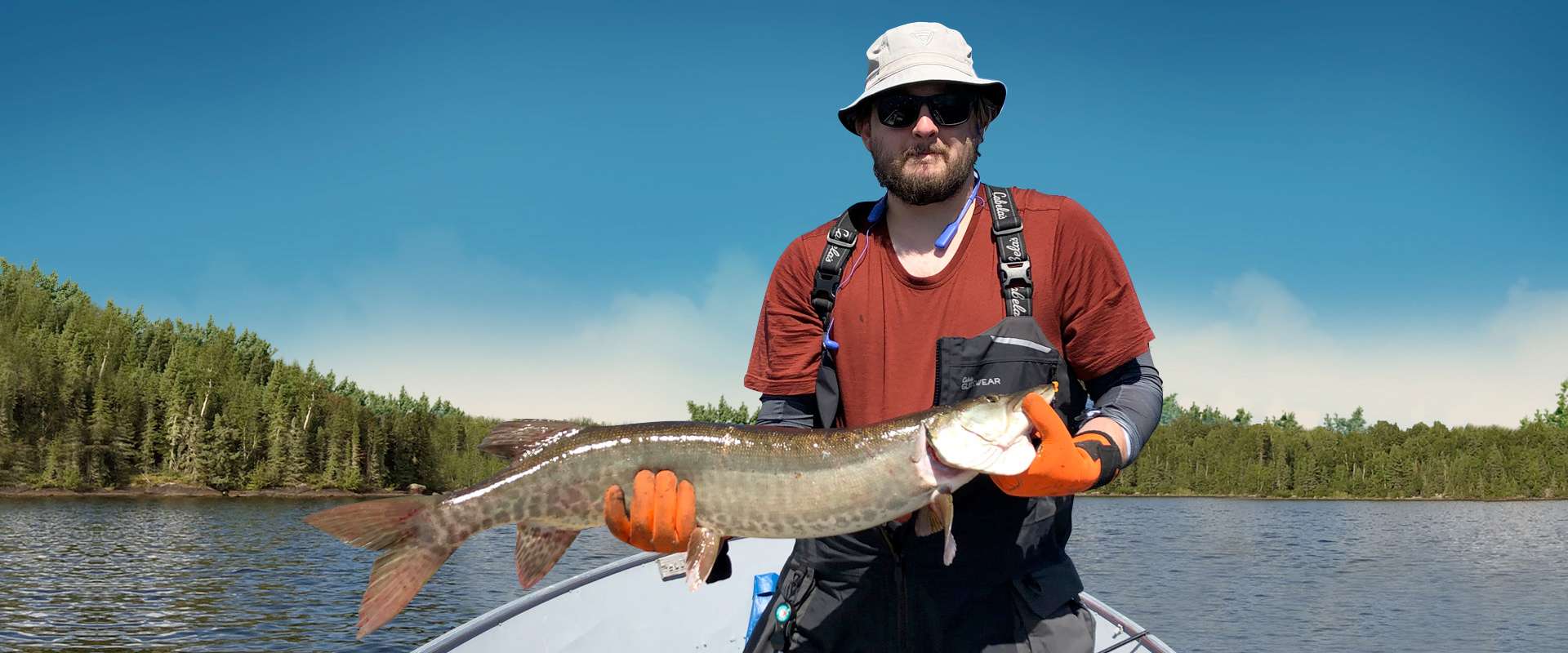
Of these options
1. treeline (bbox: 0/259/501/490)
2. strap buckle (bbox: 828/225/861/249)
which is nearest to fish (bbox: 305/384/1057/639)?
strap buckle (bbox: 828/225/861/249)

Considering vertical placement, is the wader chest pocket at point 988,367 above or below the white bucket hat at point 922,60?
below

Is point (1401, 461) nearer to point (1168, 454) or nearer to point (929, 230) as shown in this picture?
point (1168, 454)

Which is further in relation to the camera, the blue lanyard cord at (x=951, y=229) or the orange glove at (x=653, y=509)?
the blue lanyard cord at (x=951, y=229)

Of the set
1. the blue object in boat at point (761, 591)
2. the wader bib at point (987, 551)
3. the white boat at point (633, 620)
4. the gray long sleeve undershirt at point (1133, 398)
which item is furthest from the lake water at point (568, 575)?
the gray long sleeve undershirt at point (1133, 398)

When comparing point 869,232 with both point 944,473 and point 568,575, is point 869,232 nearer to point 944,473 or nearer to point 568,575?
point 944,473

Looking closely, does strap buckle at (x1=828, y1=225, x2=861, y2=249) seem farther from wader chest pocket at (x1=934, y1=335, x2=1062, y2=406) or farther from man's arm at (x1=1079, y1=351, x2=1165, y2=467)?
man's arm at (x1=1079, y1=351, x2=1165, y2=467)

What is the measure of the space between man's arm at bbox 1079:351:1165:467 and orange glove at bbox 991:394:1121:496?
0.53 ft

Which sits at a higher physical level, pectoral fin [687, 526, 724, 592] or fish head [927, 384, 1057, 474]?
fish head [927, 384, 1057, 474]

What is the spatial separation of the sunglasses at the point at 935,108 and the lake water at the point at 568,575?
77.9 ft

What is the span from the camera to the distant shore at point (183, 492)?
247 feet

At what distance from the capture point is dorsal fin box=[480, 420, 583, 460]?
4.02 meters

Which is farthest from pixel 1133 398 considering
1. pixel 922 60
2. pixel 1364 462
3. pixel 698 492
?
pixel 1364 462

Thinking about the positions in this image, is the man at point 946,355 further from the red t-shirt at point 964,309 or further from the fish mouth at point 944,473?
the fish mouth at point 944,473

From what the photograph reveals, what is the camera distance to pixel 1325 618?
32219 millimetres
